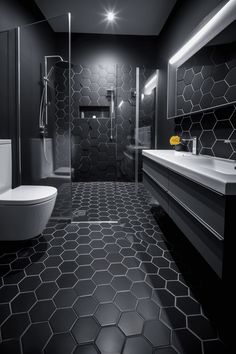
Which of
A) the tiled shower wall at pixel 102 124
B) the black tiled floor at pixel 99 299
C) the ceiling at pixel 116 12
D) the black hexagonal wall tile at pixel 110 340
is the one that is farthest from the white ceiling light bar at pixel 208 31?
the black hexagonal wall tile at pixel 110 340

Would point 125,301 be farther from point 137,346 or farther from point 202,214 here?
point 202,214

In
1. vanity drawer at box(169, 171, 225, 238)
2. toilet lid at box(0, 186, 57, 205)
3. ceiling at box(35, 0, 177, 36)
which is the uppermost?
ceiling at box(35, 0, 177, 36)

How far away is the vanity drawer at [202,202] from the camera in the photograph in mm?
1039

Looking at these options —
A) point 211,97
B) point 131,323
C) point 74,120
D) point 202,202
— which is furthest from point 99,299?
point 74,120

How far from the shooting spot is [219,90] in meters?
1.88

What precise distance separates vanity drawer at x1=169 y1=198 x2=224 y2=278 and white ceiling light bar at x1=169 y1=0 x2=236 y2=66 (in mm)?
1379

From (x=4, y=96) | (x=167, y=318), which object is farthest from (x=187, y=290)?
(x=4, y=96)

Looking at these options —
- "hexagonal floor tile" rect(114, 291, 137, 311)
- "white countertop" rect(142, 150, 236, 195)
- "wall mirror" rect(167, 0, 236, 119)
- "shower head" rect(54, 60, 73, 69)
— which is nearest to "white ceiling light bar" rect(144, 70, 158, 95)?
"wall mirror" rect(167, 0, 236, 119)

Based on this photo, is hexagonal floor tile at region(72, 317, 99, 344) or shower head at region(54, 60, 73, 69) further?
shower head at region(54, 60, 73, 69)

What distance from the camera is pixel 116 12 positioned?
10.7ft

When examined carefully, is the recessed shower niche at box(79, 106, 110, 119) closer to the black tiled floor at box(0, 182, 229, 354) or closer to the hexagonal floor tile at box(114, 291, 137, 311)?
the black tiled floor at box(0, 182, 229, 354)

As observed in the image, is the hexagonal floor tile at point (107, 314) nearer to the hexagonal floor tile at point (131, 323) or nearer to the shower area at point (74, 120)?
the hexagonal floor tile at point (131, 323)

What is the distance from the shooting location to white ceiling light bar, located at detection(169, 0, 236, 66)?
168 cm

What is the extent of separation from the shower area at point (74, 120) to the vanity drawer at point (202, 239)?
115 centimetres
